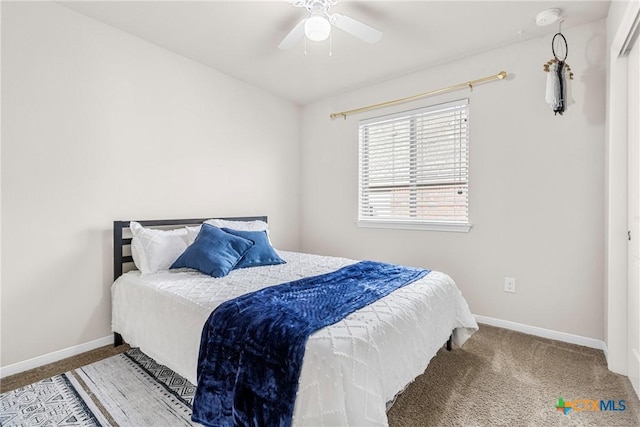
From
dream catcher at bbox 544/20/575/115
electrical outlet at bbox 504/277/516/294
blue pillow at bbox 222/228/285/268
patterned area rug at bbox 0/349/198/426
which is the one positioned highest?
dream catcher at bbox 544/20/575/115

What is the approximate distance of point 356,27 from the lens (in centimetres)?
203

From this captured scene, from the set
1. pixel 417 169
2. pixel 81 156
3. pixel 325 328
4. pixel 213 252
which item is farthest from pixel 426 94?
pixel 81 156

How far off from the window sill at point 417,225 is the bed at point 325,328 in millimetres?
938

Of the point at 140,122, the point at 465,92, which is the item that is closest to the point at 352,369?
the point at 140,122

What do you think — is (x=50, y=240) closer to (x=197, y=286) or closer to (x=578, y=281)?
(x=197, y=286)

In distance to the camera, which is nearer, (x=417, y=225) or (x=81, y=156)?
(x=81, y=156)

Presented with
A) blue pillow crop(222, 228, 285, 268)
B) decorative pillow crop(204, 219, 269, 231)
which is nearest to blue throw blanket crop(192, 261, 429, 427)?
blue pillow crop(222, 228, 285, 268)

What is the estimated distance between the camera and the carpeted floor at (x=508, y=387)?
1609 millimetres

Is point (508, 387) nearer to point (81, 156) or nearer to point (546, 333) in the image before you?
point (546, 333)

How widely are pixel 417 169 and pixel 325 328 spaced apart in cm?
240

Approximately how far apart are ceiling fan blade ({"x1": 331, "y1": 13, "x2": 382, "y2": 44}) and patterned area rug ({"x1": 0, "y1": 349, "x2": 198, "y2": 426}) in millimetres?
2455

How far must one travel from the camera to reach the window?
3.03 meters

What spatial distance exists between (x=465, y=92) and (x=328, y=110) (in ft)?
5.38

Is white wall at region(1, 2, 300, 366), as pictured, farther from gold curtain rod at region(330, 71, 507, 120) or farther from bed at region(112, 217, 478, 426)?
gold curtain rod at region(330, 71, 507, 120)
